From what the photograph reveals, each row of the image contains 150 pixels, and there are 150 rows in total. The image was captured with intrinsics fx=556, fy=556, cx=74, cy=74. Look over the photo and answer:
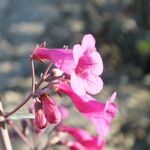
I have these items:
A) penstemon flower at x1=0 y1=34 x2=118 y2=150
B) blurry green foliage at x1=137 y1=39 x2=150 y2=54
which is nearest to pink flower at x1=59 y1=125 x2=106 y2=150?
penstemon flower at x1=0 y1=34 x2=118 y2=150

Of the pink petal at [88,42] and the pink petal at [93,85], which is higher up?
the pink petal at [88,42]

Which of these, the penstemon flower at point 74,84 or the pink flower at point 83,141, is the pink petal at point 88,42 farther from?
the pink flower at point 83,141

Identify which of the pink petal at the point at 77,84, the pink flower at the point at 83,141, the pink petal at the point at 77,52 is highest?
the pink petal at the point at 77,52

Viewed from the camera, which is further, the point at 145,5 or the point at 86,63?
the point at 145,5

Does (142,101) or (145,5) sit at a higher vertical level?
(145,5)

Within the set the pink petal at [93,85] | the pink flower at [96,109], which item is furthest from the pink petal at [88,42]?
the pink flower at [96,109]

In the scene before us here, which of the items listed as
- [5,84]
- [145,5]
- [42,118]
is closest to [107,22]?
[145,5]

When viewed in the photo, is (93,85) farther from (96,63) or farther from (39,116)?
(39,116)

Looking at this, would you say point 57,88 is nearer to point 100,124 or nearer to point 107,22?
point 100,124
